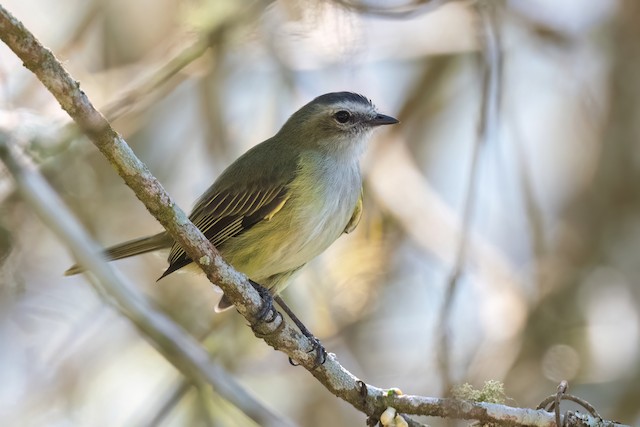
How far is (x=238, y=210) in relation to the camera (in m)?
5.07

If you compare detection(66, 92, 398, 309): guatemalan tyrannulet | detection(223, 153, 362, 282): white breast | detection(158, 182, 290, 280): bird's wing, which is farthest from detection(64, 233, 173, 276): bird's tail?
detection(223, 153, 362, 282): white breast

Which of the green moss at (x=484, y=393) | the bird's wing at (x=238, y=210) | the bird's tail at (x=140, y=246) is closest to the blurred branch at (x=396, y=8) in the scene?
the bird's wing at (x=238, y=210)

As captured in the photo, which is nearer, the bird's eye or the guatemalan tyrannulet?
the guatemalan tyrannulet

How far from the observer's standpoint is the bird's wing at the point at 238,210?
4961mm

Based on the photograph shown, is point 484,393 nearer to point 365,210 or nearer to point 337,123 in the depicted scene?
point 337,123

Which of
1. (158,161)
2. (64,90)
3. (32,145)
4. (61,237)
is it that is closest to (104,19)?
(158,161)

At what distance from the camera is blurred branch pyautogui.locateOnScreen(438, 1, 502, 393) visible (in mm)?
3830

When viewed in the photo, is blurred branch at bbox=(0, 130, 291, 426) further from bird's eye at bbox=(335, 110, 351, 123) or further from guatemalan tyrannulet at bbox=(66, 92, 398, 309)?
bird's eye at bbox=(335, 110, 351, 123)

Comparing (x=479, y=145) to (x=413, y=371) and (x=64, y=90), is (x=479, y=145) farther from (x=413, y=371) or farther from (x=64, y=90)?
(x=413, y=371)

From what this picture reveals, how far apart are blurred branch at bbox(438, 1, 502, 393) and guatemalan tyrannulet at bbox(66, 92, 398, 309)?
0.76m

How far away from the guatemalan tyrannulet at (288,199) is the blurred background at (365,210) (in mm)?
507

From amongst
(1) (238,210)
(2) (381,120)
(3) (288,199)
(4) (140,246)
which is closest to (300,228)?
(3) (288,199)

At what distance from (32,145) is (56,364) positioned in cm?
199

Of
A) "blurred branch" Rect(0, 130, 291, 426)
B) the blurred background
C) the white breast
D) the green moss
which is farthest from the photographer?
the blurred background
